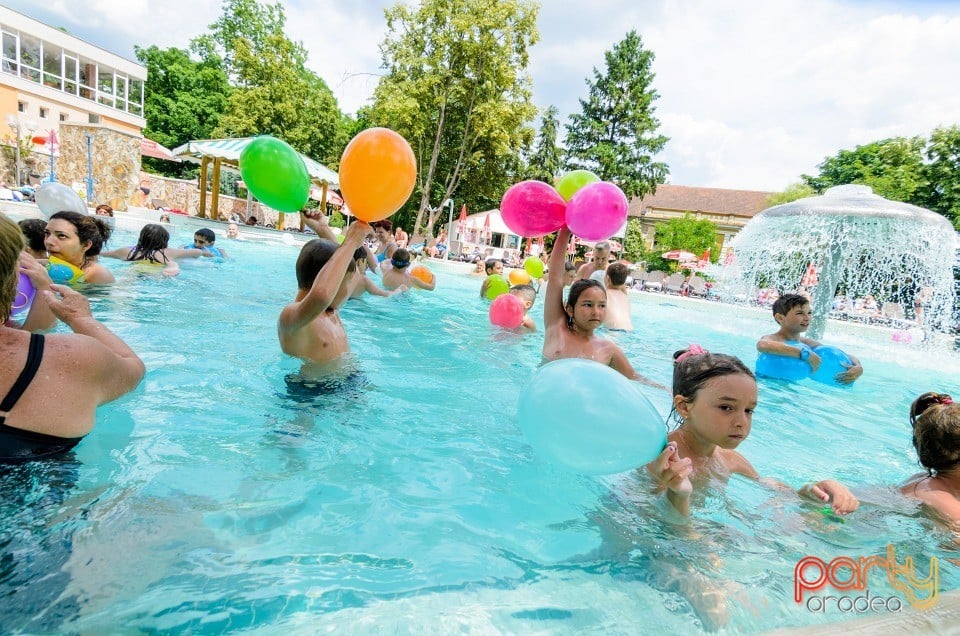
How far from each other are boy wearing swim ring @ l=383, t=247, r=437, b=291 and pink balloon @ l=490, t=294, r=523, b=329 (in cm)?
286

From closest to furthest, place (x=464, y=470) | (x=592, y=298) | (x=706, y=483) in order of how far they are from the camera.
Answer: (x=706, y=483) < (x=464, y=470) < (x=592, y=298)

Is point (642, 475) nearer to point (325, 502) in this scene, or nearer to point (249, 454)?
point (325, 502)

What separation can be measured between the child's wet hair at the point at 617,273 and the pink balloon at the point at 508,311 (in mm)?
2196

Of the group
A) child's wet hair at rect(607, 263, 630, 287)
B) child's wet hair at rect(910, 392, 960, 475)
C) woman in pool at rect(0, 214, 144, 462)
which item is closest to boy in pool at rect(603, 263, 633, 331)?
child's wet hair at rect(607, 263, 630, 287)

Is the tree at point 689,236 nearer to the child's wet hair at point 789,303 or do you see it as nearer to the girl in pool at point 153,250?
the child's wet hair at point 789,303

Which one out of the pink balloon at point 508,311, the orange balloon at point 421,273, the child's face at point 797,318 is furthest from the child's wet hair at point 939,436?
the orange balloon at point 421,273

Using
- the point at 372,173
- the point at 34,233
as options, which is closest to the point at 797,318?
the point at 372,173

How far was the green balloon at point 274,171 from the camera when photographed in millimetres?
3236

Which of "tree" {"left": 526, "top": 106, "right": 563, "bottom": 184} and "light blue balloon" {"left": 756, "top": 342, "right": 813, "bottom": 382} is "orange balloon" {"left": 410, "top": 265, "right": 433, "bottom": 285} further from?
"tree" {"left": 526, "top": 106, "right": 563, "bottom": 184}

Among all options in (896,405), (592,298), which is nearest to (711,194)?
(896,405)

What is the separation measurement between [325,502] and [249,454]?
0.62m

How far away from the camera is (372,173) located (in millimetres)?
2760

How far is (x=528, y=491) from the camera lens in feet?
8.70

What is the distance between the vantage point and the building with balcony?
20094 millimetres
